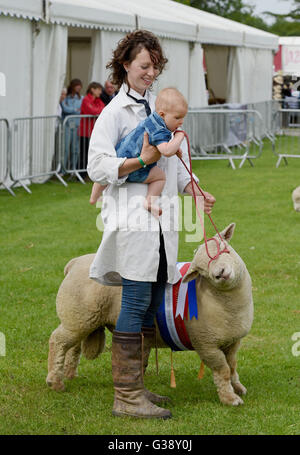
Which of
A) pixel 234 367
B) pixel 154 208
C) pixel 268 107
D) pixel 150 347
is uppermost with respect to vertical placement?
pixel 268 107

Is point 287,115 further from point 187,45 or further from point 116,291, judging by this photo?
point 116,291

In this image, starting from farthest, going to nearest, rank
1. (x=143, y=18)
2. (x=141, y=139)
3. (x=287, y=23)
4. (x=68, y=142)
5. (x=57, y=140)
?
1. (x=287, y=23)
2. (x=143, y=18)
3. (x=57, y=140)
4. (x=68, y=142)
5. (x=141, y=139)

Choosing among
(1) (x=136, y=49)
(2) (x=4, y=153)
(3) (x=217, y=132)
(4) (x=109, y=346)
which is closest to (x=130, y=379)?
(4) (x=109, y=346)

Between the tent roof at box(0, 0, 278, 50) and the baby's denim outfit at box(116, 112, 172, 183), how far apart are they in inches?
355

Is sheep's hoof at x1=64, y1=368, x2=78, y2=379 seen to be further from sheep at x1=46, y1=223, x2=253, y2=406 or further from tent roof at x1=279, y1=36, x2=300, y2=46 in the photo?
tent roof at x1=279, y1=36, x2=300, y2=46

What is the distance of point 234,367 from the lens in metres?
4.80

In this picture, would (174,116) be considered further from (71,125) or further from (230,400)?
(71,125)

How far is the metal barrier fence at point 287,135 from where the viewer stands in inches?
714

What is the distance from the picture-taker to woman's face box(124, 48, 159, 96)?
4258 mm

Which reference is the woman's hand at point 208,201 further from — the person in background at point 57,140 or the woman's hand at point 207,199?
the person in background at point 57,140

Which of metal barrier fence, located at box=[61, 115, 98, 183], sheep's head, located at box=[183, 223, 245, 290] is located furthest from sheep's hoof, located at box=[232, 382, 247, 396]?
metal barrier fence, located at box=[61, 115, 98, 183]

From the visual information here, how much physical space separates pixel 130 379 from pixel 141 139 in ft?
4.32

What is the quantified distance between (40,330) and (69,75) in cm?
1533

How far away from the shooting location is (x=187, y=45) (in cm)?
1969
